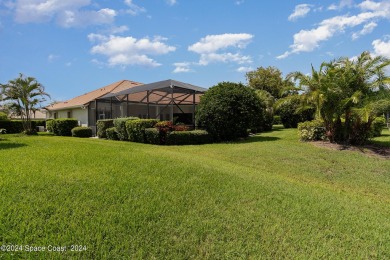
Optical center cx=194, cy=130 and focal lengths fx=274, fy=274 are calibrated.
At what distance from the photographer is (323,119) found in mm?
13055

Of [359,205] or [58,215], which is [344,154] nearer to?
[359,205]

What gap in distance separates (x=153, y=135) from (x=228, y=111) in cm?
422

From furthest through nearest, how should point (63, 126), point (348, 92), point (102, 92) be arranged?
point (102, 92)
point (63, 126)
point (348, 92)

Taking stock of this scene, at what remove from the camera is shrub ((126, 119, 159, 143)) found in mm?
15336

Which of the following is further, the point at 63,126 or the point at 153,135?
the point at 63,126

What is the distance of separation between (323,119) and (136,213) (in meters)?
11.5

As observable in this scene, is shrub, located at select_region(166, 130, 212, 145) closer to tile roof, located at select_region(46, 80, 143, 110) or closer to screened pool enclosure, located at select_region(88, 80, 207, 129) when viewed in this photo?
screened pool enclosure, located at select_region(88, 80, 207, 129)

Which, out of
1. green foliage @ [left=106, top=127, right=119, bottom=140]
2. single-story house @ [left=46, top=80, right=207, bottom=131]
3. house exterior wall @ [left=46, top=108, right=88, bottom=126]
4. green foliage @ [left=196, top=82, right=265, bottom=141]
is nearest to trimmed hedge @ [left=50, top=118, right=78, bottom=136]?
single-story house @ [left=46, top=80, right=207, bottom=131]

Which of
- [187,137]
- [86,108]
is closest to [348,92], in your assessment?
[187,137]

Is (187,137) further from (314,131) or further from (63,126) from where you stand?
(63,126)

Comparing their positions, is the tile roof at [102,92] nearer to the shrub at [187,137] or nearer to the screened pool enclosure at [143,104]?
the screened pool enclosure at [143,104]

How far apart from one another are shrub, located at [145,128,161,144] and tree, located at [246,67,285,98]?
27.3m

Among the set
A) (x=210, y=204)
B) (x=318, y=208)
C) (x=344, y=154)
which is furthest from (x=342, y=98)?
(x=210, y=204)

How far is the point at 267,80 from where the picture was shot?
39.7 metres
